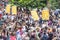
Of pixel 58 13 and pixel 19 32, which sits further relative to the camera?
pixel 58 13

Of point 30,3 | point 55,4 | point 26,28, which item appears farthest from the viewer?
point 30,3

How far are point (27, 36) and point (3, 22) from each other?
6.05ft

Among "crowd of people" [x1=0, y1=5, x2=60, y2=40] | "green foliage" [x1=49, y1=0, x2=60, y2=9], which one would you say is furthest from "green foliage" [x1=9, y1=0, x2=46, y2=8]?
"crowd of people" [x1=0, y1=5, x2=60, y2=40]

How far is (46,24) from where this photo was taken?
1734 centimetres

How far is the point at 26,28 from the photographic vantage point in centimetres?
1648

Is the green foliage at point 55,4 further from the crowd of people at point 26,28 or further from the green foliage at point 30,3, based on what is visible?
the crowd of people at point 26,28

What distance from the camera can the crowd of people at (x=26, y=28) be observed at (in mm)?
15547

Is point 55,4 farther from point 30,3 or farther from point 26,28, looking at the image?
point 26,28

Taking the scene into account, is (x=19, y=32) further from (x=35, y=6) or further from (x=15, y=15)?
(x=35, y=6)

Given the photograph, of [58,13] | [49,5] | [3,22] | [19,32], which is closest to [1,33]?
[19,32]

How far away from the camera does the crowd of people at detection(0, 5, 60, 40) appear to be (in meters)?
15.5

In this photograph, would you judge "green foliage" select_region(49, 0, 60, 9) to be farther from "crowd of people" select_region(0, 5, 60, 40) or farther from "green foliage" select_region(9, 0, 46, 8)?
"crowd of people" select_region(0, 5, 60, 40)

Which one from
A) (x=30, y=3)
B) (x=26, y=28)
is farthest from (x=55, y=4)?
(x=26, y=28)

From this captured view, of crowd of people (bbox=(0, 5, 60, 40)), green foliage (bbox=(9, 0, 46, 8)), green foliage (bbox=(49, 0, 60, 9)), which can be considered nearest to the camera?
crowd of people (bbox=(0, 5, 60, 40))
